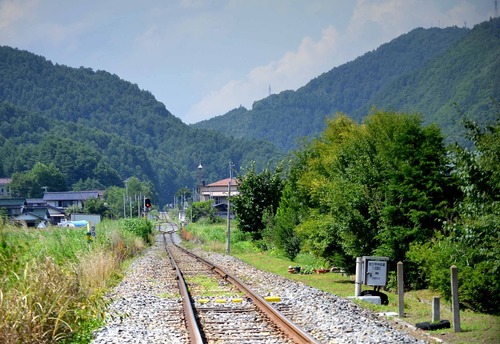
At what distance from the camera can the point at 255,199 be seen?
46.3 metres

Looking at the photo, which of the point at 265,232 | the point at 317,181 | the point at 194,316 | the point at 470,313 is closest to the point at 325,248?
the point at 317,181

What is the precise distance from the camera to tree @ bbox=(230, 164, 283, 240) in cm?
4612

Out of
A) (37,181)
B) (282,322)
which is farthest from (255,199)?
(37,181)

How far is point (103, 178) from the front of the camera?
172m

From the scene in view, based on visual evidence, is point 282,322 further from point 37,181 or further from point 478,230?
point 37,181

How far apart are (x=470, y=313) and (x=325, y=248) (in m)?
9.53

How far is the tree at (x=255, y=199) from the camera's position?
Answer: 4612 centimetres

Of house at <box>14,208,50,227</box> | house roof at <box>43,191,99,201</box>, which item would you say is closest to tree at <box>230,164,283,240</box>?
house at <box>14,208,50,227</box>

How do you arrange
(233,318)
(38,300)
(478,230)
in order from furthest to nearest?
(478,230) < (233,318) < (38,300)

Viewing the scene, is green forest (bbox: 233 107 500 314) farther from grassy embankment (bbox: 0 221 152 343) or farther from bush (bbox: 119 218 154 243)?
bush (bbox: 119 218 154 243)

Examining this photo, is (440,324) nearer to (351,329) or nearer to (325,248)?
(351,329)

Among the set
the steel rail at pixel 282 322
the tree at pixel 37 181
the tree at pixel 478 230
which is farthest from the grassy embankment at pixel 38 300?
the tree at pixel 37 181

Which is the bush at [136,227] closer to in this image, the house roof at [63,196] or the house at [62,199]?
the house at [62,199]

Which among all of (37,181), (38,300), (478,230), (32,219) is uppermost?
(37,181)
